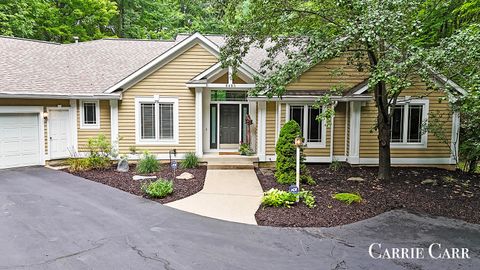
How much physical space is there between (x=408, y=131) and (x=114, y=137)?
11296 millimetres

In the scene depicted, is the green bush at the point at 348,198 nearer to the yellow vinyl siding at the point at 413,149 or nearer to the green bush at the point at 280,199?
the green bush at the point at 280,199

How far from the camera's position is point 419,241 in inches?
214

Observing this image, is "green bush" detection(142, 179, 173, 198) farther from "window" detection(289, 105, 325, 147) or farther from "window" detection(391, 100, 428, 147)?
"window" detection(391, 100, 428, 147)

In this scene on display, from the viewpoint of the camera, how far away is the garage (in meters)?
11.0

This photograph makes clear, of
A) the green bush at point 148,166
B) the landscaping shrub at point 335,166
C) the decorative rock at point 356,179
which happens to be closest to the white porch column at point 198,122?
the green bush at point 148,166

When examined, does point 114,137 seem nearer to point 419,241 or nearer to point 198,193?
point 198,193

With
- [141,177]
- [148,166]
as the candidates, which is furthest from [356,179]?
[148,166]

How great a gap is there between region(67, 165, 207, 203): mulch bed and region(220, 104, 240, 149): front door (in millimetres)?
1938

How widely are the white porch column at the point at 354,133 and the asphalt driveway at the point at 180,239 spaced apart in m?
5.24

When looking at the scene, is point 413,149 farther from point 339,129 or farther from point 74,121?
point 74,121

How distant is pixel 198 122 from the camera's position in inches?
Answer: 476

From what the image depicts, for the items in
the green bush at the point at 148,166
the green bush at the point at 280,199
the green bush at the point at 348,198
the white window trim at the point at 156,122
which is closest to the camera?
the green bush at the point at 280,199

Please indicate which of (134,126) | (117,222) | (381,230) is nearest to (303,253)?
(381,230)

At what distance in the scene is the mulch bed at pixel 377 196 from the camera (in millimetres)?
6535
